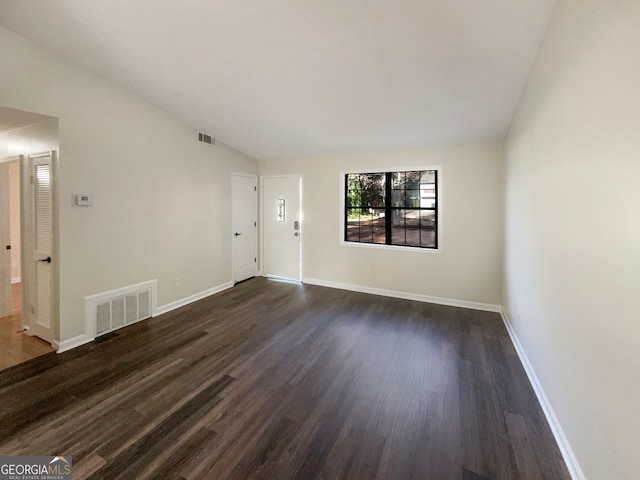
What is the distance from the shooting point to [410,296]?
476 centimetres

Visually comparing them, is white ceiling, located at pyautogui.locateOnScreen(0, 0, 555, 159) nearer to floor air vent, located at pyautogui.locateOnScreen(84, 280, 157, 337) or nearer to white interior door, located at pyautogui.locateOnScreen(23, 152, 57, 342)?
white interior door, located at pyautogui.locateOnScreen(23, 152, 57, 342)

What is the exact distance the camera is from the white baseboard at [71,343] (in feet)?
9.96

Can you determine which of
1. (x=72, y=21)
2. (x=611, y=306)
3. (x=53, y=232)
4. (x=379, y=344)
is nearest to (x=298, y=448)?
(x=379, y=344)

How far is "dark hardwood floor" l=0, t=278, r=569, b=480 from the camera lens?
1692 mm

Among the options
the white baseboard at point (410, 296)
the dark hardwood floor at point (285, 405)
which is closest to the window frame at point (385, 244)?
the white baseboard at point (410, 296)

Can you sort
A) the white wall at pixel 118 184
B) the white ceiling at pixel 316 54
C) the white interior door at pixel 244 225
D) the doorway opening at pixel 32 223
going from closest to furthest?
the white ceiling at pixel 316 54, the white wall at pixel 118 184, the doorway opening at pixel 32 223, the white interior door at pixel 244 225

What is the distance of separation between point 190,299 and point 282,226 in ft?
7.45

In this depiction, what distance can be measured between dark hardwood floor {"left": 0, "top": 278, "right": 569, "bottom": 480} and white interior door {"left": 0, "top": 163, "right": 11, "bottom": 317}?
5.86 ft

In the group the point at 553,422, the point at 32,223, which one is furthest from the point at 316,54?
the point at 32,223

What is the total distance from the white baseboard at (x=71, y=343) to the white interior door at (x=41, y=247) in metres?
0.23

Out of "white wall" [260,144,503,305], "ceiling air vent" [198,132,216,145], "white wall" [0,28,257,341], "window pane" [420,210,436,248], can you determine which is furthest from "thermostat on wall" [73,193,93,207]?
"window pane" [420,210,436,248]

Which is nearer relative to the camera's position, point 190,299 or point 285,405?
point 285,405
